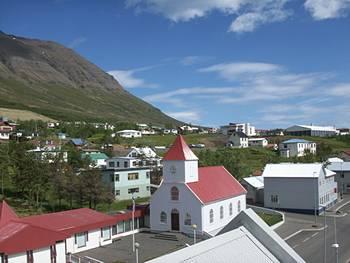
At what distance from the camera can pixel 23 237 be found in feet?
84.2

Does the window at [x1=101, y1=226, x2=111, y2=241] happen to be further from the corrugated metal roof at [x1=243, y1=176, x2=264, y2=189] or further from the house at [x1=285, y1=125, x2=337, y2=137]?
the house at [x1=285, y1=125, x2=337, y2=137]

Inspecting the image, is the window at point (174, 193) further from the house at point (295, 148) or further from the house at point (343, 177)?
the house at point (295, 148)

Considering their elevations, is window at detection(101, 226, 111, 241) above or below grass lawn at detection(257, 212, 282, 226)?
above

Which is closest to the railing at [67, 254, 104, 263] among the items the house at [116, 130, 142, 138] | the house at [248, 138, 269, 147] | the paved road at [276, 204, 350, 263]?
the paved road at [276, 204, 350, 263]

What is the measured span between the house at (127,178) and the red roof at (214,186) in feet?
41.2

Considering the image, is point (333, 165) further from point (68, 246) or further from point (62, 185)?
point (68, 246)

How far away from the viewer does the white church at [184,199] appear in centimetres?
3709

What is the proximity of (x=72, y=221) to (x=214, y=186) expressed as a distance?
14314 mm

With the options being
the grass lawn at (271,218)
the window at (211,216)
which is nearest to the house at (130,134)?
the grass lawn at (271,218)

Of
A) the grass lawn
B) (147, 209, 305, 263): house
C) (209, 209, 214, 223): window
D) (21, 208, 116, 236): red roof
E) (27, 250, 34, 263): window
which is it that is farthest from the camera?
the grass lawn

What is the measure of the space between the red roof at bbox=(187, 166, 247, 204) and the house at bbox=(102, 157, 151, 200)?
12552 mm

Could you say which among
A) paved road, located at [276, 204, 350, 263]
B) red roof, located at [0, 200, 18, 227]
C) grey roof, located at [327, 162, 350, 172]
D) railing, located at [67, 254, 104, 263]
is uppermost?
grey roof, located at [327, 162, 350, 172]

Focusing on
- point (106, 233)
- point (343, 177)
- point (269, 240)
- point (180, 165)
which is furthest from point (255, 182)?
point (269, 240)

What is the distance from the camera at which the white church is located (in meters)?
37.1
